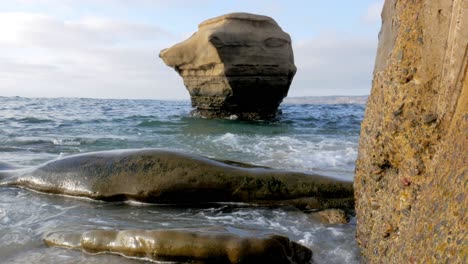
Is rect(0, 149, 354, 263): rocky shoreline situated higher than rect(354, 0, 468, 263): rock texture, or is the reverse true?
rect(354, 0, 468, 263): rock texture

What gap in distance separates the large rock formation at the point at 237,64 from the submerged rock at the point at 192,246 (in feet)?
47.6

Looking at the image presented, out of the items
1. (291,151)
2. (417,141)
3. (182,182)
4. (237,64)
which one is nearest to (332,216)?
(182,182)

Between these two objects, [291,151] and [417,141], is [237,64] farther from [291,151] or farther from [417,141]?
[417,141]

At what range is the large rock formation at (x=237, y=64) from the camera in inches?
682

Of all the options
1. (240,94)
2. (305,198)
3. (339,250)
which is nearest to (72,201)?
(305,198)

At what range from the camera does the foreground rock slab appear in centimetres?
455

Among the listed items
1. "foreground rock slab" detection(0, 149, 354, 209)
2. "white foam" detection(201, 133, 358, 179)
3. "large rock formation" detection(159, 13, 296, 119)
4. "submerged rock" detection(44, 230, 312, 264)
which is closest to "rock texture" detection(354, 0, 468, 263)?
"submerged rock" detection(44, 230, 312, 264)

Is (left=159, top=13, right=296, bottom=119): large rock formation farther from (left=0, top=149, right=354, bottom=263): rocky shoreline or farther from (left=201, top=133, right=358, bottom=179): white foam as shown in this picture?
(left=0, top=149, right=354, bottom=263): rocky shoreline

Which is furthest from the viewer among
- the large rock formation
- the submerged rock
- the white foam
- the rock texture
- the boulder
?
Result: the large rock formation

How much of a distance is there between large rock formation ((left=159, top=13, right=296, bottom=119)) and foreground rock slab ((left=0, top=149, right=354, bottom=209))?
1275 cm

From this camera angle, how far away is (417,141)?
2002 mm

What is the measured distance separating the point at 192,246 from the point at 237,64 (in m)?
14.9

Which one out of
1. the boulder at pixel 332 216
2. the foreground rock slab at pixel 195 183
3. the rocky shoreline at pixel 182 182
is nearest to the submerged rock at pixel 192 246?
the boulder at pixel 332 216

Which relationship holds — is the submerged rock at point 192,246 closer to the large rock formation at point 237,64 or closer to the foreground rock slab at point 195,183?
the foreground rock slab at point 195,183
